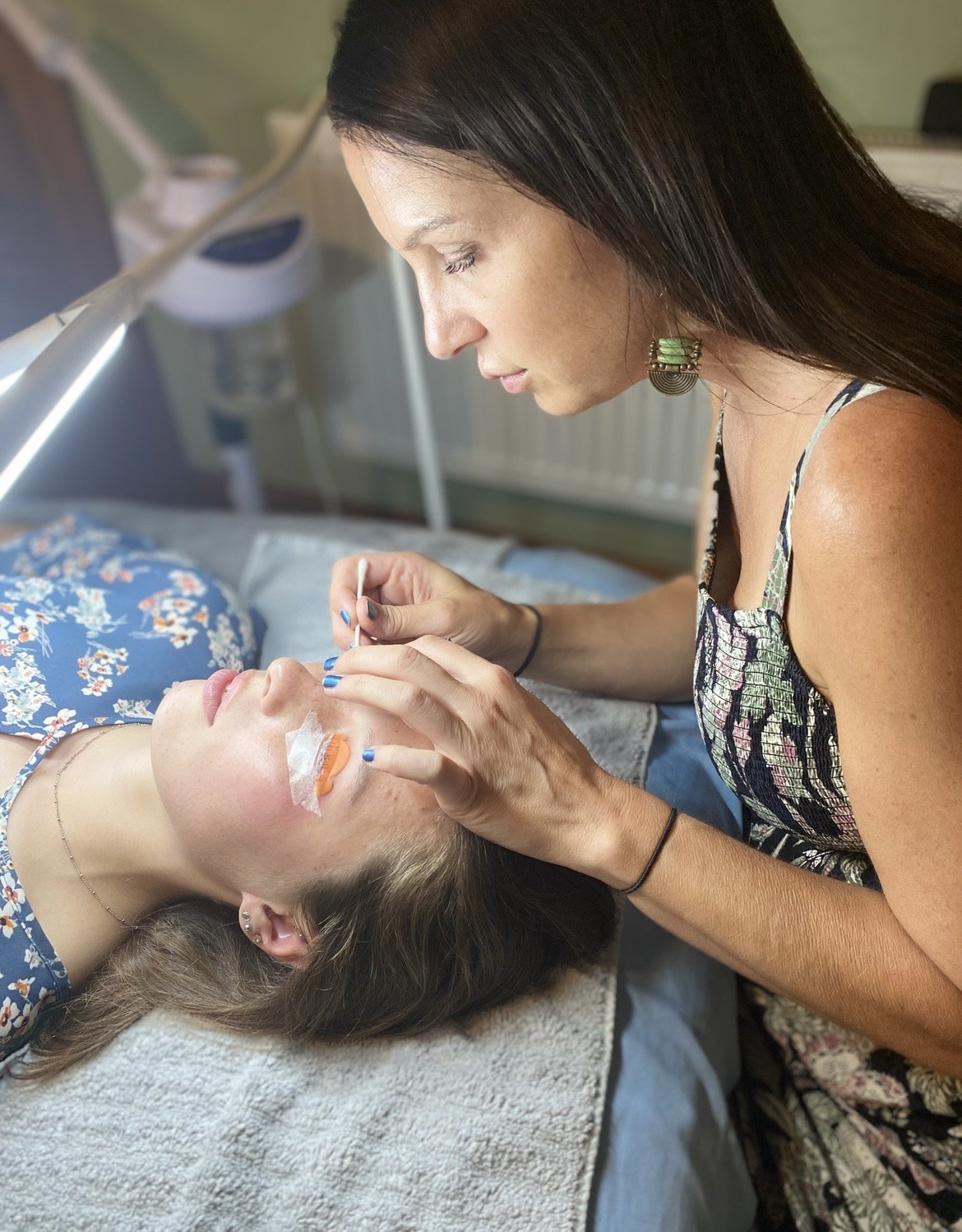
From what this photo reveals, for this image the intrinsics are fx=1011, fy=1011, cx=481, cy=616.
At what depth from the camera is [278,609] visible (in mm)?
1323

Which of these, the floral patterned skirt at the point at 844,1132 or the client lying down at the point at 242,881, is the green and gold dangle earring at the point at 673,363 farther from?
the floral patterned skirt at the point at 844,1132

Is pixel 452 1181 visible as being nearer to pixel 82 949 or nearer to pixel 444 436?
pixel 82 949

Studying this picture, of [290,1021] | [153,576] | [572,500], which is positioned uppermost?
[153,576]

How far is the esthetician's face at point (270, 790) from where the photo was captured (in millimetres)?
840

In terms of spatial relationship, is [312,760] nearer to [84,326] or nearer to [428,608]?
[428,608]

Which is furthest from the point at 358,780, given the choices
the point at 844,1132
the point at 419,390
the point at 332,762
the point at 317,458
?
the point at 317,458

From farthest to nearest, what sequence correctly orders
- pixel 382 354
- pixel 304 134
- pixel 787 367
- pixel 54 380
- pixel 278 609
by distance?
pixel 382 354
pixel 278 609
pixel 304 134
pixel 787 367
pixel 54 380

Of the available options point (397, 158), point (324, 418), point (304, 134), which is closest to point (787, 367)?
point (397, 158)

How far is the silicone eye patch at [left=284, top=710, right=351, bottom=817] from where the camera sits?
83 centimetres

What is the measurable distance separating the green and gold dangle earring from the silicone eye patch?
0.40 meters

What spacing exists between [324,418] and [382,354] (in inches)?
11.2

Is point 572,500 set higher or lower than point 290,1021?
lower

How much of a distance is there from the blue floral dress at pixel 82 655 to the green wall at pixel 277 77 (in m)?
1.09

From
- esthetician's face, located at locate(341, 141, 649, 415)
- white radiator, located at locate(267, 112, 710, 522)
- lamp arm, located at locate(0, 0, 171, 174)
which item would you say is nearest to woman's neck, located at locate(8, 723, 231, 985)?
esthetician's face, located at locate(341, 141, 649, 415)
